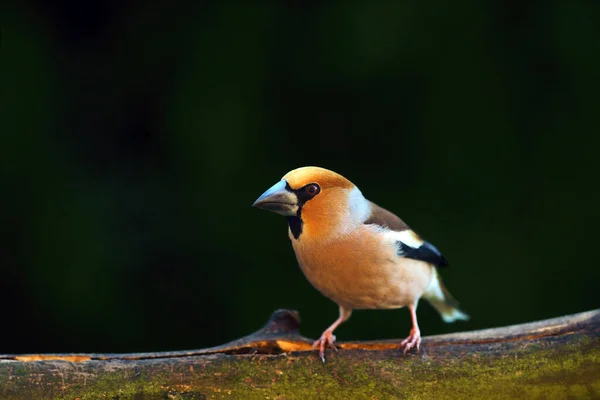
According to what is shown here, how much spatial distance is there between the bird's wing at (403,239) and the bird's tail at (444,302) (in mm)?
469

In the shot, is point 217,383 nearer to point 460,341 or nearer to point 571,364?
point 460,341

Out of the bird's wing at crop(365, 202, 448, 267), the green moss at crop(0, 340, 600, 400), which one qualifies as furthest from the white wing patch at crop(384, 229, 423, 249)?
the green moss at crop(0, 340, 600, 400)

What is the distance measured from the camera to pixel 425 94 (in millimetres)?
4184

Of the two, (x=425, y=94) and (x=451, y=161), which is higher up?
(x=425, y=94)

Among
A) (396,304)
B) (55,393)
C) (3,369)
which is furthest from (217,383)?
(396,304)

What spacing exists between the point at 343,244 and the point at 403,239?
10.5 inches

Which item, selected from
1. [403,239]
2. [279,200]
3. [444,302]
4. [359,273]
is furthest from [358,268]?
[444,302]

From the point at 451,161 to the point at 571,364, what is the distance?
1850 millimetres

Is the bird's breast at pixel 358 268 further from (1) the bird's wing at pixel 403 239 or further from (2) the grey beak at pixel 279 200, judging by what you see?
(2) the grey beak at pixel 279 200

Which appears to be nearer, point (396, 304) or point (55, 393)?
point (55, 393)

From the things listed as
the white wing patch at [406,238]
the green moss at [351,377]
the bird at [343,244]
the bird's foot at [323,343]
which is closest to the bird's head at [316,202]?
the bird at [343,244]

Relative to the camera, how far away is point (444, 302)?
3625mm

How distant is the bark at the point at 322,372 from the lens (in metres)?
2.36

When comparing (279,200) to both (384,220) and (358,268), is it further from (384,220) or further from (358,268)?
(384,220)
